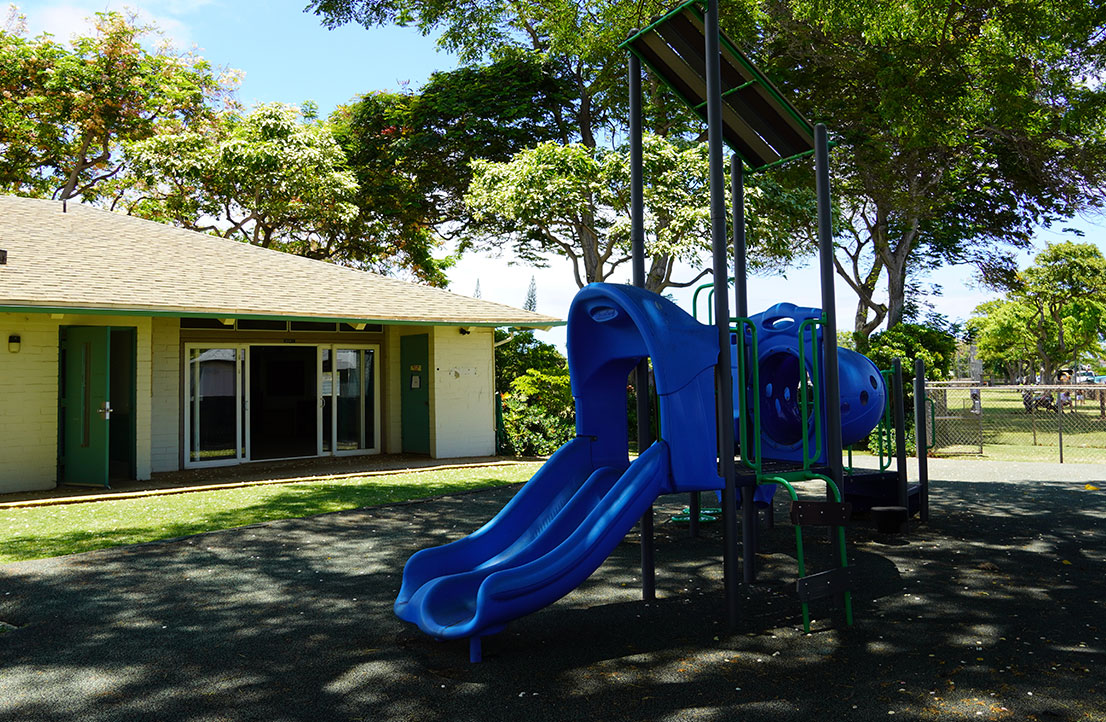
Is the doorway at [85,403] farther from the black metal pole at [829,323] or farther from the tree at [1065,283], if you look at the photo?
the tree at [1065,283]

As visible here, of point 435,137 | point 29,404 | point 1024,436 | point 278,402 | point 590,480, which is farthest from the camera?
point 435,137

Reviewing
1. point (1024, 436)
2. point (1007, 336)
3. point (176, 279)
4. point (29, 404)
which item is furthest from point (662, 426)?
point (1007, 336)

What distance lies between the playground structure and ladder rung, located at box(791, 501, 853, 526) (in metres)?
0.01

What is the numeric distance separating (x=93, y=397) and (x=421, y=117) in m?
15.2

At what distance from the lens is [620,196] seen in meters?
18.0

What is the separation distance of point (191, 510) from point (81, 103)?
1917 centimetres

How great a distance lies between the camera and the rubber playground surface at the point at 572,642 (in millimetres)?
3775

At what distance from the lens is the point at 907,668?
421 centimetres

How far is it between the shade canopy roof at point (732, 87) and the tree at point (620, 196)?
32.8 feet

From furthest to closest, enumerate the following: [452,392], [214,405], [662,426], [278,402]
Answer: [452,392]
[278,402]
[214,405]
[662,426]

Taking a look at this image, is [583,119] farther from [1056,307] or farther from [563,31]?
[1056,307]

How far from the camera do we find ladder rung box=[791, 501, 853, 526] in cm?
491

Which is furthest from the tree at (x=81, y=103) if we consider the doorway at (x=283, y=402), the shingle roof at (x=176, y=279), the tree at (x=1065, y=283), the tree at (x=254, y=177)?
the tree at (x=1065, y=283)

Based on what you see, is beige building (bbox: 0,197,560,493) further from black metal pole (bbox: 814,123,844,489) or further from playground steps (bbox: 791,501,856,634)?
playground steps (bbox: 791,501,856,634)
